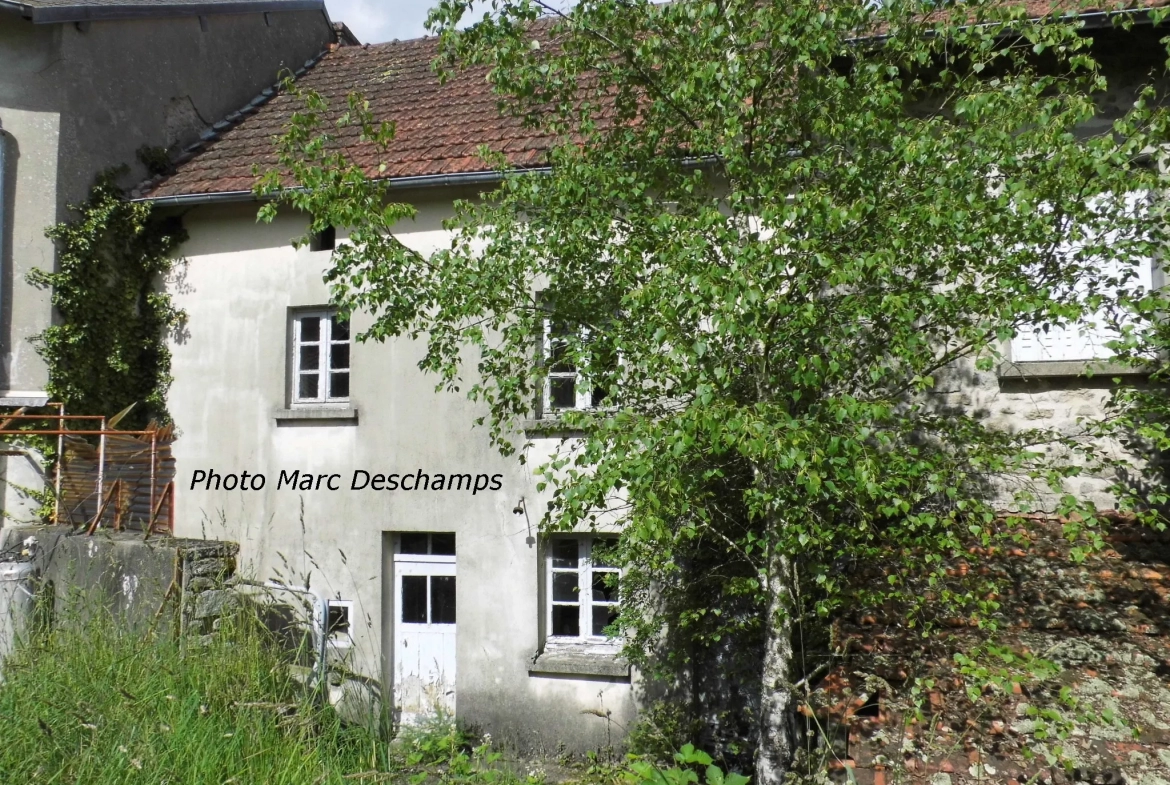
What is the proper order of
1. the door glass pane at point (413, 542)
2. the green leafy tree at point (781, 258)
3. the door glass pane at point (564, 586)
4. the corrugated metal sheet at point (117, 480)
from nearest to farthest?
the green leafy tree at point (781, 258) < the door glass pane at point (564, 586) < the corrugated metal sheet at point (117, 480) < the door glass pane at point (413, 542)

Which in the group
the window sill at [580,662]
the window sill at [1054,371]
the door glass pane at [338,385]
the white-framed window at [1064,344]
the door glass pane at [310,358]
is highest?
the door glass pane at [310,358]

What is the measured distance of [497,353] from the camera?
574 centimetres

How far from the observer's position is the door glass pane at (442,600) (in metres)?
9.52

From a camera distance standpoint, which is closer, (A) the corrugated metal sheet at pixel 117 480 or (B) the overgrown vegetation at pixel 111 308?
(A) the corrugated metal sheet at pixel 117 480

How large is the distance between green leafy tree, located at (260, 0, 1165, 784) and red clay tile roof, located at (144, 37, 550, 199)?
331 centimetres

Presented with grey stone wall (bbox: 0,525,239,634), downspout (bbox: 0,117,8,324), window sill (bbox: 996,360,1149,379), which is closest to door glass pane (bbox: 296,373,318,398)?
grey stone wall (bbox: 0,525,239,634)

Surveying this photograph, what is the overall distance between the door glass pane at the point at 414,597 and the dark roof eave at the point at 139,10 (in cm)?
676

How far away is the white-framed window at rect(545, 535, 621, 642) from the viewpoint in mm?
8953

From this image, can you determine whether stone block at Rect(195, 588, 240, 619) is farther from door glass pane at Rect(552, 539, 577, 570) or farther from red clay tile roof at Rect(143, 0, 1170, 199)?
red clay tile roof at Rect(143, 0, 1170, 199)

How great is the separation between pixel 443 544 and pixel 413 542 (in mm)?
329

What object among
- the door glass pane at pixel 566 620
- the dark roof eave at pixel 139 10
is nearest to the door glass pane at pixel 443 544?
the door glass pane at pixel 566 620

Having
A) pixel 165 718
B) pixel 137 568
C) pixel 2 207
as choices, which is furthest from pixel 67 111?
pixel 165 718

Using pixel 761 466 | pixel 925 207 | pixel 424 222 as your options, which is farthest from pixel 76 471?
pixel 925 207

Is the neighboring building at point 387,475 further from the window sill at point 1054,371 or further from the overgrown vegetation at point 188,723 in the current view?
the window sill at point 1054,371
